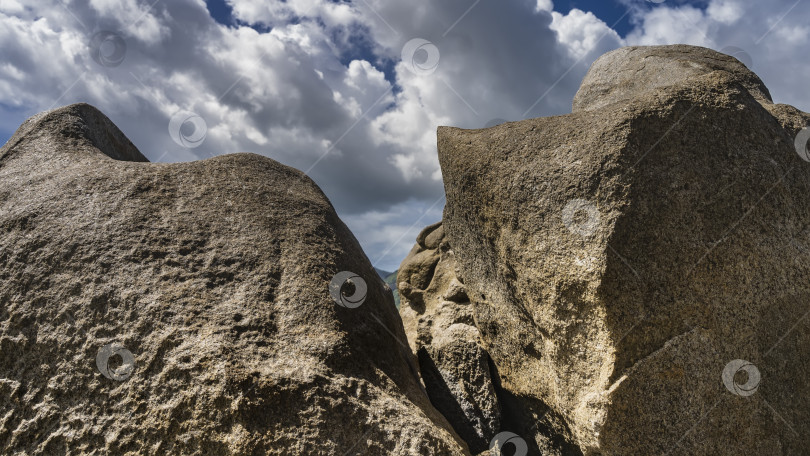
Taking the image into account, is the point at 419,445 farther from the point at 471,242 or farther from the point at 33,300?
the point at 33,300

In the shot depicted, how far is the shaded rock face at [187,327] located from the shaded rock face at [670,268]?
1126 mm

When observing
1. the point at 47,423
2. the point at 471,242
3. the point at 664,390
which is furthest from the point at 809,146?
the point at 47,423

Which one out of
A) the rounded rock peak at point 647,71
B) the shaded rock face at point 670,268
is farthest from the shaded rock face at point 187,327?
the rounded rock peak at point 647,71

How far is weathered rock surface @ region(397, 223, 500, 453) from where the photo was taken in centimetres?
478

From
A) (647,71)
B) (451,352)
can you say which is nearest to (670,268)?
(451,352)

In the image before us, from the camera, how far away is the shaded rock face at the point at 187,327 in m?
3.09

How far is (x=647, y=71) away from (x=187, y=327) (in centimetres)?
556

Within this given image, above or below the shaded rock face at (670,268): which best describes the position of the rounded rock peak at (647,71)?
above

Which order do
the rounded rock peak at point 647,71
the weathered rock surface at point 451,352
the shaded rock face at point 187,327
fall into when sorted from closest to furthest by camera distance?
the shaded rock face at point 187,327, the weathered rock surface at point 451,352, the rounded rock peak at point 647,71

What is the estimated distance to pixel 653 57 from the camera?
6184 millimetres

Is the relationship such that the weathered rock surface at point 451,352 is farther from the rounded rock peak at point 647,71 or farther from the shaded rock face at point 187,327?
the rounded rock peak at point 647,71

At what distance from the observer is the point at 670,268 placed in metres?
3.30

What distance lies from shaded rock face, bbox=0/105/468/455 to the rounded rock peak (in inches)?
153

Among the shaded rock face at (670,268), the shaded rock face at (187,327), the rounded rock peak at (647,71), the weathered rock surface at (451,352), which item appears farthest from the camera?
the rounded rock peak at (647,71)
